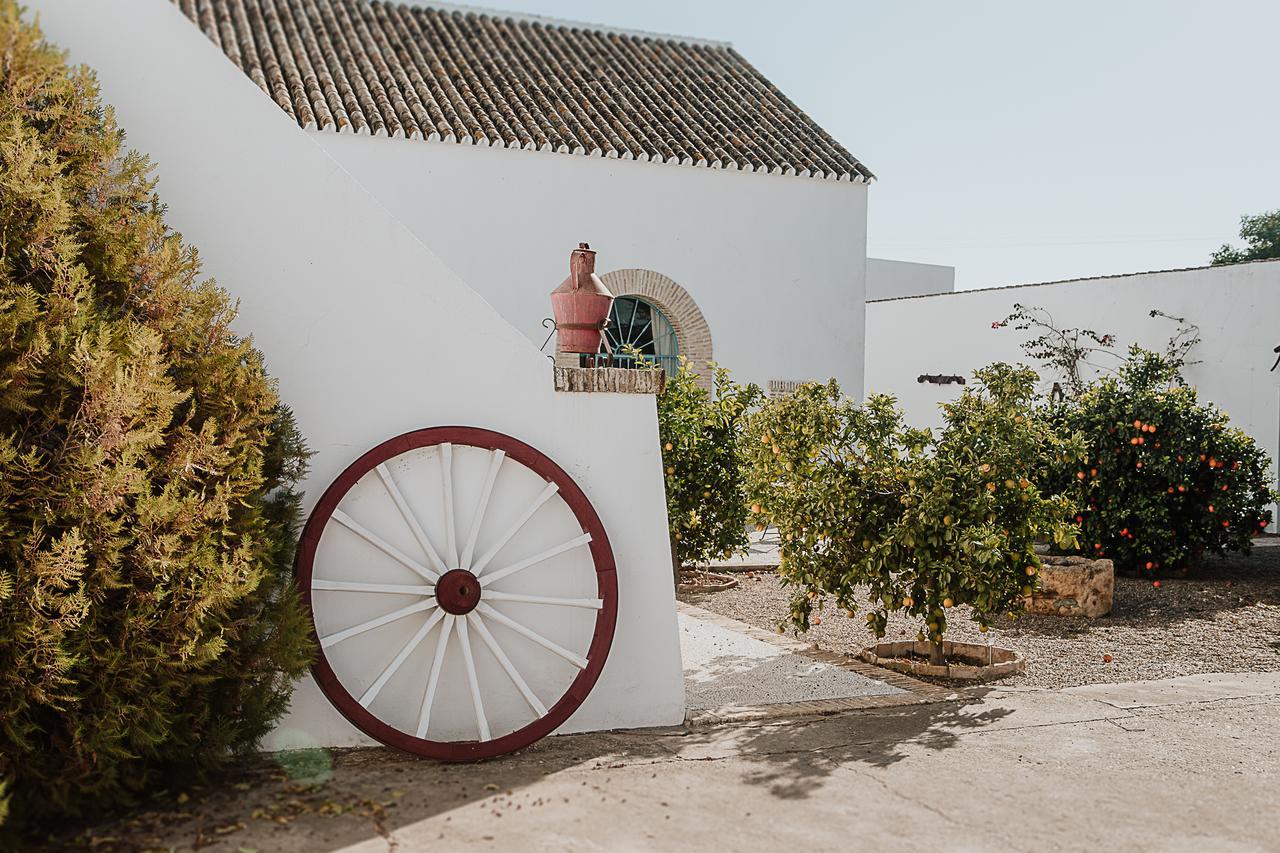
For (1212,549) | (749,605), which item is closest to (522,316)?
(749,605)

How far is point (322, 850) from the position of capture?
347 centimetres

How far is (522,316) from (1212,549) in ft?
26.8

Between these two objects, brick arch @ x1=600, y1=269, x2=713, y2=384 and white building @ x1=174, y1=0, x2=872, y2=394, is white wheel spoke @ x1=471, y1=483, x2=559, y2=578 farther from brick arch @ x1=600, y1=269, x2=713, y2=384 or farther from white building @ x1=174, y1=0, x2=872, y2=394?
brick arch @ x1=600, y1=269, x2=713, y2=384

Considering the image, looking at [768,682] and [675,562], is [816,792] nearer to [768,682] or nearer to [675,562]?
[768,682]

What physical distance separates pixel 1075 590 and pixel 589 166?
27.5ft

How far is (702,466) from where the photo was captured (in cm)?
899

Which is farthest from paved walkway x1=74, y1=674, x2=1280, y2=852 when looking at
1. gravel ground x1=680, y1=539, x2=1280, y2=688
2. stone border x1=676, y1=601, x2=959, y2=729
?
gravel ground x1=680, y1=539, x2=1280, y2=688

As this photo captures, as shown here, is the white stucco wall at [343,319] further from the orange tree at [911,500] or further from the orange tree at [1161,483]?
the orange tree at [1161,483]

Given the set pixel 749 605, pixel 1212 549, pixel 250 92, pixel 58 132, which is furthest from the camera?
pixel 1212 549

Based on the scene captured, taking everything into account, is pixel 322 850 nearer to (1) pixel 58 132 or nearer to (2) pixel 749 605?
(1) pixel 58 132

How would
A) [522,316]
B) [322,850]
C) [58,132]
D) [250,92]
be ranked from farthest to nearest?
1. [522,316]
2. [250,92]
3. [58,132]
4. [322,850]

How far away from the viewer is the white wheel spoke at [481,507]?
4688mm

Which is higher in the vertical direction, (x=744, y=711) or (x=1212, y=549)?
(x=1212, y=549)

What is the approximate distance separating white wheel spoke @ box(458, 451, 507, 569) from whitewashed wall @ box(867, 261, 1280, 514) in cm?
1227
